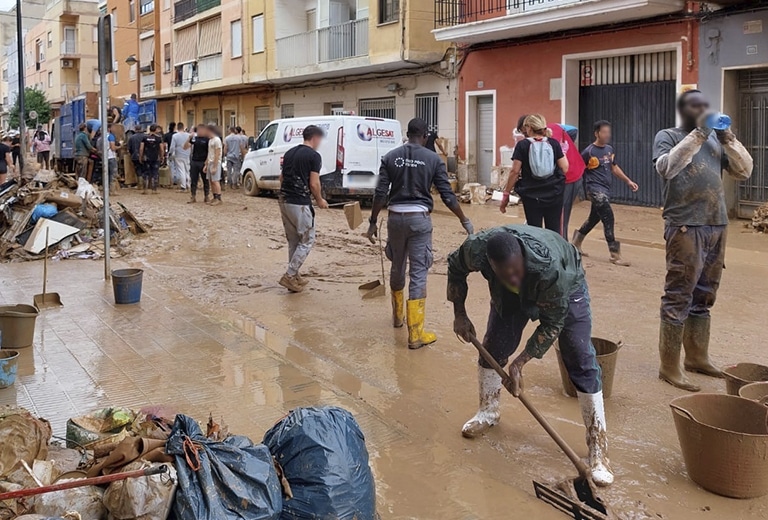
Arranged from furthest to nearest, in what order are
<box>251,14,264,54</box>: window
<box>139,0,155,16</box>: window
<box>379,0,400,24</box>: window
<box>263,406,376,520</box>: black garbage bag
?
<box>139,0,155,16</box>: window < <box>251,14,264,54</box>: window < <box>379,0,400,24</box>: window < <box>263,406,376,520</box>: black garbage bag

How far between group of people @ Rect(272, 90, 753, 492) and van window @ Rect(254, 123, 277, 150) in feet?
33.7

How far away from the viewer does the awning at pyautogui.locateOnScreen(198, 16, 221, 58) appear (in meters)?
31.6

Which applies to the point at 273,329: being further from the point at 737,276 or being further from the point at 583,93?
the point at 583,93

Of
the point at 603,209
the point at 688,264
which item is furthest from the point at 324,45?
the point at 688,264

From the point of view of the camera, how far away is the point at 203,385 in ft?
17.7

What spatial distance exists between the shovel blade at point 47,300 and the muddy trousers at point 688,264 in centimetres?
579

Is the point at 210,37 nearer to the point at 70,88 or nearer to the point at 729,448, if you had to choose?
the point at 70,88

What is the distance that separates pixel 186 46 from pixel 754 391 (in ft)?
111

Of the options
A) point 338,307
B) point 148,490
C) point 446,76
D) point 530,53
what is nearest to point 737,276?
point 338,307

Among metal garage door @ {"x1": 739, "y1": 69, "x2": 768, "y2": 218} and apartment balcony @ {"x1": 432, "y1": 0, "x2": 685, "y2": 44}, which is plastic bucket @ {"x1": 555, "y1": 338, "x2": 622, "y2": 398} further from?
apartment balcony @ {"x1": 432, "y1": 0, "x2": 685, "y2": 44}

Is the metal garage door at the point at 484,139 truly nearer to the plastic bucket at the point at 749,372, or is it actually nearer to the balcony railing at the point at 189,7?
the plastic bucket at the point at 749,372

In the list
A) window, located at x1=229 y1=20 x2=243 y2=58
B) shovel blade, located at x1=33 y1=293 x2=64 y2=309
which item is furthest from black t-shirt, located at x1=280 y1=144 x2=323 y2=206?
window, located at x1=229 y1=20 x2=243 y2=58

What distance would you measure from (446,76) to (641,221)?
828cm

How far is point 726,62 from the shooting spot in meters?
13.6
